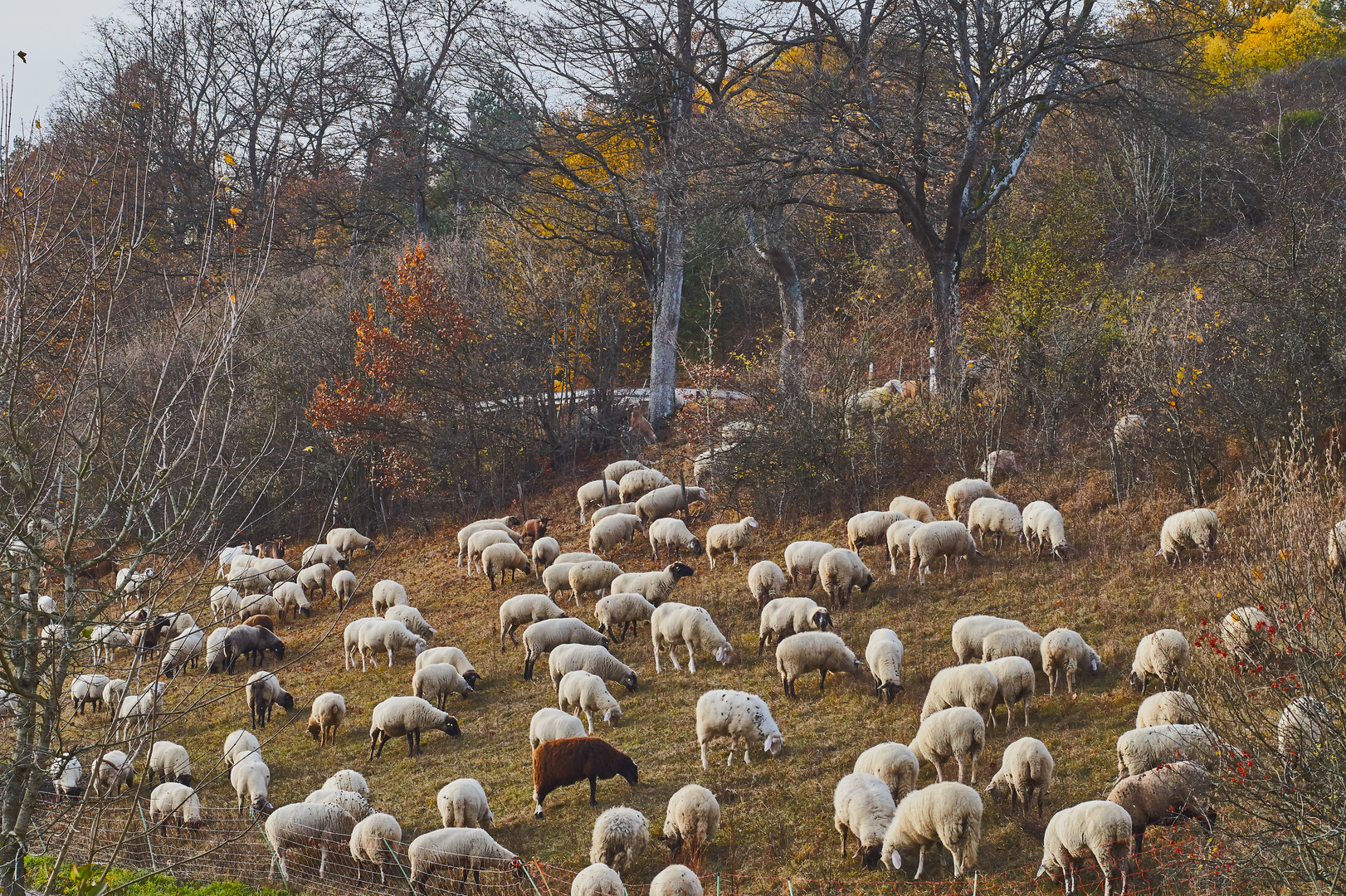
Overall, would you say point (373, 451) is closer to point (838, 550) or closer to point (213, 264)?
point (213, 264)

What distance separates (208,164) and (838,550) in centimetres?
2782

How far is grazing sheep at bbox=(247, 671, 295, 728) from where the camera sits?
49.5ft

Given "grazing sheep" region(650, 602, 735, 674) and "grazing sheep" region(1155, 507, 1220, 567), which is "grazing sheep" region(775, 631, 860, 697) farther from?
"grazing sheep" region(1155, 507, 1220, 567)

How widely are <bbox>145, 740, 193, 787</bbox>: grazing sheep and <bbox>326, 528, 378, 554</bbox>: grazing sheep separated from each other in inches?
425

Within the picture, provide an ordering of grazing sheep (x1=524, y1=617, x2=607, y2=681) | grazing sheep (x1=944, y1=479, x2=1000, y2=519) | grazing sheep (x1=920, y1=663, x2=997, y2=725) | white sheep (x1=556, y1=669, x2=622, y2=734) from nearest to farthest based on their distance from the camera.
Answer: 1. grazing sheep (x1=920, y1=663, x2=997, y2=725)
2. white sheep (x1=556, y1=669, x2=622, y2=734)
3. grazing sheep (x1=524, y1=617, x2=607, y2=681)
4. grazing sheep (x1=944, y1=479, x2=1000, y2=519)

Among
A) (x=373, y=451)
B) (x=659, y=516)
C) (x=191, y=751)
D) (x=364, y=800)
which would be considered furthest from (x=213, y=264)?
(x=364, y=800)

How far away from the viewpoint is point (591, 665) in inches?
566

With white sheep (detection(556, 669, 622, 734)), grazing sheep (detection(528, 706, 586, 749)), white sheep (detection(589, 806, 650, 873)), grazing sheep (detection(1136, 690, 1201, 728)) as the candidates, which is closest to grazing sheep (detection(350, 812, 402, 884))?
white sheep (detection(589, 806, 650, 873))

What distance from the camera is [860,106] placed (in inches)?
802

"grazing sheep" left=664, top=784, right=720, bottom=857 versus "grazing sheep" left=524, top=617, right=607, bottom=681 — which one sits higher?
"grazing sheep" left=524, top=617, right=607, bottom=681

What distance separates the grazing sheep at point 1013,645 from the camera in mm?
12789

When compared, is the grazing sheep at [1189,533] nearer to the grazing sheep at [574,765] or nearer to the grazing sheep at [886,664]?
the grazing sheep at [886,664]

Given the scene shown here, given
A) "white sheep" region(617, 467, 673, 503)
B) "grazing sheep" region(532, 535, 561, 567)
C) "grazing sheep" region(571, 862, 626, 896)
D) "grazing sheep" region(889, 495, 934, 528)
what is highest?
"white sheep" region(617, 467, 673, 503)

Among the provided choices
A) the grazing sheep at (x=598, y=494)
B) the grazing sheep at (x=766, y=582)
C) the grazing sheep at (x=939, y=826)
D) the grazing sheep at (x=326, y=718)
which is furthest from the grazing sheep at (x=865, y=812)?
the grazing sheep at (x=598, y=494)
